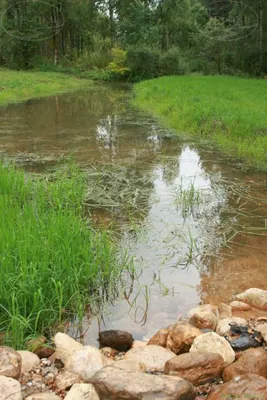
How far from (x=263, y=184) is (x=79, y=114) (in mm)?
9151

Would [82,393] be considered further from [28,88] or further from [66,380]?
[28,88]

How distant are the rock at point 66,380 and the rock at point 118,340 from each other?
1.71ft

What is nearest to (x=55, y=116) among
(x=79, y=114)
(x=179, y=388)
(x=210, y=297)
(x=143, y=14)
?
(x=79, y=114)

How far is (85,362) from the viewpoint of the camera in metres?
2.74

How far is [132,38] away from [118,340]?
35081 mm

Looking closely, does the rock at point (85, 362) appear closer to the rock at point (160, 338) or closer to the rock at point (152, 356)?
the rock at point (152, 356)

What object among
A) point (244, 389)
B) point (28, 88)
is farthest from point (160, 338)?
point (28, 88)

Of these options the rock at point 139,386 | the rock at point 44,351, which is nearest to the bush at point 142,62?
the rock at point 44,351

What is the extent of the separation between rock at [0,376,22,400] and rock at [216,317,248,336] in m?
1.48

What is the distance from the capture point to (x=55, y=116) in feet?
47.3

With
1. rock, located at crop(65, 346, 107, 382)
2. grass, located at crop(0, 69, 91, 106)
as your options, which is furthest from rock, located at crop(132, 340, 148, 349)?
grass, located at crop(0, 69, 91, 106)

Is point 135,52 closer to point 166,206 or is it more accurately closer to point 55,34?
point 55,34

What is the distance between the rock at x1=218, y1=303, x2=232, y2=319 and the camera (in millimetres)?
3502

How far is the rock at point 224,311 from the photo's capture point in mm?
3502
